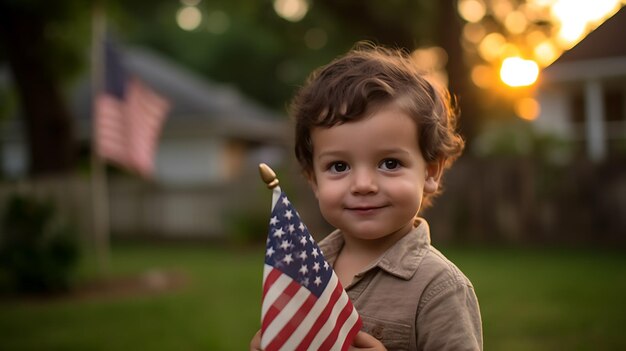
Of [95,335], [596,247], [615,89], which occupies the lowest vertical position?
[596,247]

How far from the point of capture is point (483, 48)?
21.8 metres

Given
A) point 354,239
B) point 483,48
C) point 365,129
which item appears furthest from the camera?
point 483,48

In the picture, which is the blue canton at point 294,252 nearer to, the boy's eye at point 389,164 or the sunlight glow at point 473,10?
the boy's eye at point 389,164

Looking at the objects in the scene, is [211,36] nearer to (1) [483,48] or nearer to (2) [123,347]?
(1) [483,48]

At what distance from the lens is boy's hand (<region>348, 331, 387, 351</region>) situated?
1801 mm

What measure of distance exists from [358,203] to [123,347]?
447 cm

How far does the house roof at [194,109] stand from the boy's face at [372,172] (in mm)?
19031

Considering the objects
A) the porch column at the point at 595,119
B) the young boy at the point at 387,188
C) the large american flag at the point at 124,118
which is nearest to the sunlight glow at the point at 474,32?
the porch column at the point at 595,119

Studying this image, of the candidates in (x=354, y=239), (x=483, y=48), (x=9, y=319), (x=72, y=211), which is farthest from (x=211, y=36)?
(x=354, y=239)

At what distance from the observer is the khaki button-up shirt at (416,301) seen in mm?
1763

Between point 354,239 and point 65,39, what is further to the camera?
point 65,39

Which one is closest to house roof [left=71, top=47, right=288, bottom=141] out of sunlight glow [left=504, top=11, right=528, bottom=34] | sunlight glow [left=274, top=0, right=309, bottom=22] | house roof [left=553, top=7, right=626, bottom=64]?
sunlight glow [left=274, top=0, right=309, bottom=22]

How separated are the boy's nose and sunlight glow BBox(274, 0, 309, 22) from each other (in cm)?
1688

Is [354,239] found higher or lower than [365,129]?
lower
